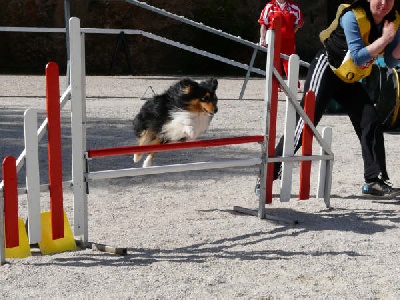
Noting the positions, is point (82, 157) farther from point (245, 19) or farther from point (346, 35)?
point (245, 19)

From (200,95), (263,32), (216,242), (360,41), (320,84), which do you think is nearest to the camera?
(216,242)

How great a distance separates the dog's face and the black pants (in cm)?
107

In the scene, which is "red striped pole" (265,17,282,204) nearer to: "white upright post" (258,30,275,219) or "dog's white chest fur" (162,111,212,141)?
"white upright post" (258,30,275,219)

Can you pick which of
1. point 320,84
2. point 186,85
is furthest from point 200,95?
point 320,84

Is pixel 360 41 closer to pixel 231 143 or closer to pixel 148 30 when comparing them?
pixel 231 143

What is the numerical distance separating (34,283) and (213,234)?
1.24m

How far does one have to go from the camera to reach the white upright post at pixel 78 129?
3826 millimetres

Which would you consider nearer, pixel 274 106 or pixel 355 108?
pixel 274 106

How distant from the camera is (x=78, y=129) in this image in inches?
155

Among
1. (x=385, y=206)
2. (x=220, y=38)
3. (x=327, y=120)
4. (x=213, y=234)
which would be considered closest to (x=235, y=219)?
(x=213, y=234)

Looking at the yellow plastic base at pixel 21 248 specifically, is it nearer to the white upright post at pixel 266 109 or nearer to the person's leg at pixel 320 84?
the white upright post at pixel 266 109

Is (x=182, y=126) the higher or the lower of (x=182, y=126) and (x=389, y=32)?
the lower

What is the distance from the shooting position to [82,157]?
3986mm

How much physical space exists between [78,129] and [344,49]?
2097mm
